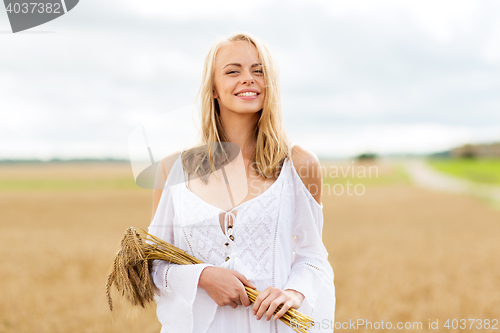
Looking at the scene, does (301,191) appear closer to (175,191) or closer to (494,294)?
(175,191)

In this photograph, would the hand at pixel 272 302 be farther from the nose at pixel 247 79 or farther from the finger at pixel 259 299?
the nose at pixel 247 79

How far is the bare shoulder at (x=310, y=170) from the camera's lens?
2268mm

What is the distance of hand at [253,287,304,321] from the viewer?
6.47ft

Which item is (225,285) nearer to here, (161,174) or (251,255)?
(251,255)

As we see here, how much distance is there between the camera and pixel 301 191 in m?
2.24

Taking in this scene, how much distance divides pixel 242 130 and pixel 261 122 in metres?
0.12

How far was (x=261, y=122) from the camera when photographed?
2.27 metres

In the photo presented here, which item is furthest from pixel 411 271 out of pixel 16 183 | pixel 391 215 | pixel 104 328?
pixel 16 183

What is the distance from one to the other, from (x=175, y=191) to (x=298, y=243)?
0.70 m

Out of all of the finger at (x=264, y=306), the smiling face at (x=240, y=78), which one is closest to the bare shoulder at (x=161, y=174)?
the smiling face at (x=240, y=78)

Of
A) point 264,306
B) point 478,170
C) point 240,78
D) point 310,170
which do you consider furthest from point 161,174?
point 478,170

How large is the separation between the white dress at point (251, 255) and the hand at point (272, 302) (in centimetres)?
8

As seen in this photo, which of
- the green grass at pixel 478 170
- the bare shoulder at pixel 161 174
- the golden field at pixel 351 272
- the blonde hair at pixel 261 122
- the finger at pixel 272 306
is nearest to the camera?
the finger at pixel 272 306

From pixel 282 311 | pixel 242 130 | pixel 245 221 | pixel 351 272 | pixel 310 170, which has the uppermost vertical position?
pixel 242 130
